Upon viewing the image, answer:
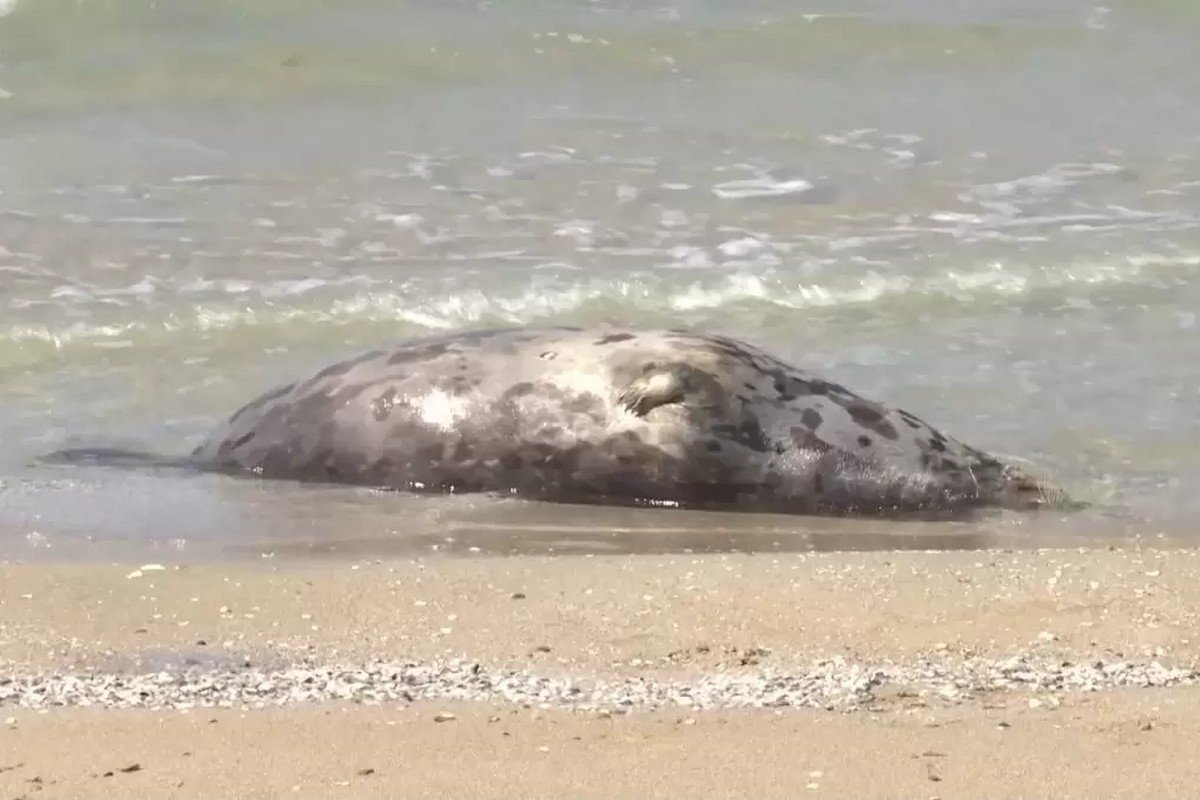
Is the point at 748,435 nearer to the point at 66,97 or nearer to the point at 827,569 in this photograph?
the point at 827,569

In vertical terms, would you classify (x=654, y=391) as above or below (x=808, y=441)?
above

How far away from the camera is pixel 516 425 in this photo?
234 inches

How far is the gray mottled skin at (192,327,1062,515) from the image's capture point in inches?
227

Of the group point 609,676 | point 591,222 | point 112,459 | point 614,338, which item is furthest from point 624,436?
point 591,222

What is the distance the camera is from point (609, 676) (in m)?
3.87

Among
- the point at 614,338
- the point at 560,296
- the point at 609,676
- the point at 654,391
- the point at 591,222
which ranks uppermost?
the point at 591,222

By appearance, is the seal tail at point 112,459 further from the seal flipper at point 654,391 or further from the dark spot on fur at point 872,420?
the dark spot on fur at point 872,420

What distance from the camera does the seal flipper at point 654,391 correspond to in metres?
5.84

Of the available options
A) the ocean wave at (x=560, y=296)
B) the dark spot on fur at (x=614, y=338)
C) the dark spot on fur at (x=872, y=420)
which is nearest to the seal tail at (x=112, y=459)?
the dark spot on fur at (x=614, y=338)

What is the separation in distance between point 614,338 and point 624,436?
1.25 feet

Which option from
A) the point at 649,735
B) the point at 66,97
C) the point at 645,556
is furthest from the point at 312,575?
the point at 66,97

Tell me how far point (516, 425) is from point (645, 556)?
1.05 meters

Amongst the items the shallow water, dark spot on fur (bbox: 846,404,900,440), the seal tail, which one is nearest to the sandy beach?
the shallow water

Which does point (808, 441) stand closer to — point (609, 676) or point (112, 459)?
point (112, 459)
